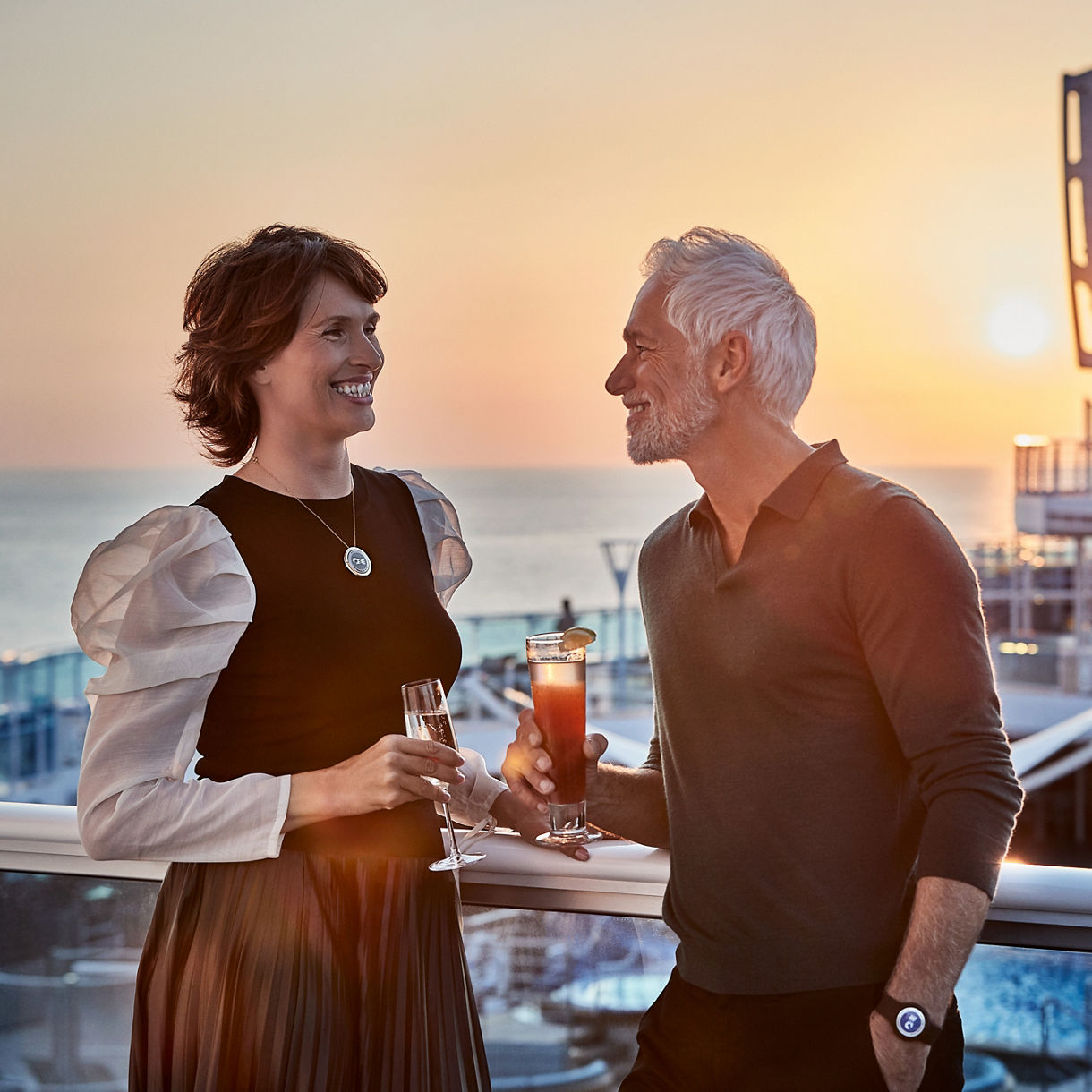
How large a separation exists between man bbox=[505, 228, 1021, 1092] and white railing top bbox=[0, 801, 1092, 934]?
0.14 metres

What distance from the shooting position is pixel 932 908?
1.35 m

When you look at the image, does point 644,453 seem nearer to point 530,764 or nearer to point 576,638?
point 576,638

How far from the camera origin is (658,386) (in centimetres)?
170

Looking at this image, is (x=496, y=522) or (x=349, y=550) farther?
(x=496, y=522)

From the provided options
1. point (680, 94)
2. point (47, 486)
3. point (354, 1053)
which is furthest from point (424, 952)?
point (47, 486)

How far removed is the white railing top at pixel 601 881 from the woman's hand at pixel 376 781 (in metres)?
0.35

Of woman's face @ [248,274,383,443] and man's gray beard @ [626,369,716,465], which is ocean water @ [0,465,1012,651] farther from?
man's gray beard @ [626,369,716,465]

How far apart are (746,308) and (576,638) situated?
529mm

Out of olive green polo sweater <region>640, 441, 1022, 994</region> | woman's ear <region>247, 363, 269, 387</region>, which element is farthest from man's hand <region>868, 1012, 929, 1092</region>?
woman's ear <region>247, 363, 269, 387</region>

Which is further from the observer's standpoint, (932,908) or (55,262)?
(55,262)

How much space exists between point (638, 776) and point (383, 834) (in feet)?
1.29

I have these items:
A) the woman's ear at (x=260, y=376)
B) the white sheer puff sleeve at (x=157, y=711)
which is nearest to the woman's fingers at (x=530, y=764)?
the white sheer puff sleeve at (x=157, y=711)

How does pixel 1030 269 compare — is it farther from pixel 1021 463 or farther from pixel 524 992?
pixel 524 992

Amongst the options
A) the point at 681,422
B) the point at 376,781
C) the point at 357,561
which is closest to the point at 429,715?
the point at 376,781
